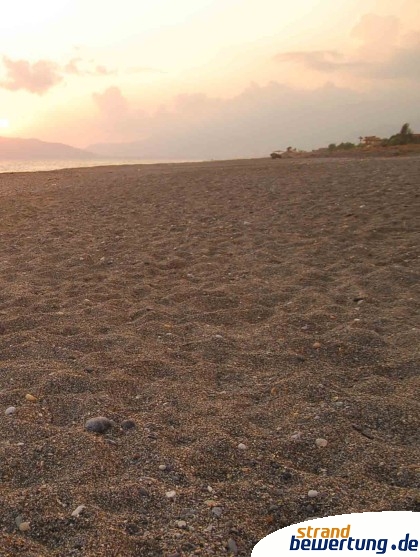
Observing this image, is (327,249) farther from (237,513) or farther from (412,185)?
(412,185)

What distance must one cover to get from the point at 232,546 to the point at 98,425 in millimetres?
941

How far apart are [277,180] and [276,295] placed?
895cm

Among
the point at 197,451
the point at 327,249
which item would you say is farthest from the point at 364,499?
the point at 327,249

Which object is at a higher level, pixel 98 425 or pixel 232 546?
pixel 98 425

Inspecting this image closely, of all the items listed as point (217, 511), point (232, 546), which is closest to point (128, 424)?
point (217, 511)

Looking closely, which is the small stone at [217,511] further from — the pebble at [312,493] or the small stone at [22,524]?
the small stone at [22,524]

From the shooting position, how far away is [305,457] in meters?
2.26

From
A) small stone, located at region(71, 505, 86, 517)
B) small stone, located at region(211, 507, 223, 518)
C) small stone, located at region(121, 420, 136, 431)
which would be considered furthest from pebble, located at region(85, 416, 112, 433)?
small stone, located at region(211, 507, 223, 518)

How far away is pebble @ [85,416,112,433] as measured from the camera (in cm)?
243

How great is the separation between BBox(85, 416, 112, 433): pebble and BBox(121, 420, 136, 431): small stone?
6 centimetres

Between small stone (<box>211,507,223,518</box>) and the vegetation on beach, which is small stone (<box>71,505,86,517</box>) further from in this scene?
the vegetation on beach

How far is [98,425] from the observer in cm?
245

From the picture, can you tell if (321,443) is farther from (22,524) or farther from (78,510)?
(22,524)

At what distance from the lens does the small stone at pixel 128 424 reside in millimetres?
2465
